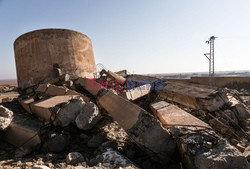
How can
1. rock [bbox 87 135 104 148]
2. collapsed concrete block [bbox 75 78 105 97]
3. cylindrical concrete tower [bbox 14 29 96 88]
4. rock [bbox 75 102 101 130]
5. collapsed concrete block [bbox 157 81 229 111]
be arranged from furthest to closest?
cylindrical concrete tower [bbox 14 29 96 88], collapsed concrete block [bbox 75 78 105 97], collapsed concrete block [bbox 157 81 229 111], rock [bbox 75 102 101 130], rock [bbox 87 135 104 148]

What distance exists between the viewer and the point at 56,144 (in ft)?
8.14

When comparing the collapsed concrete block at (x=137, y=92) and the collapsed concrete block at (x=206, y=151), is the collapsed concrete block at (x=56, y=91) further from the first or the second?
the collapsed concrete block at (x=206, y=151)

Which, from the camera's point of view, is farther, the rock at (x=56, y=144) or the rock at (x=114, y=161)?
the rock at (x=56, y=144)

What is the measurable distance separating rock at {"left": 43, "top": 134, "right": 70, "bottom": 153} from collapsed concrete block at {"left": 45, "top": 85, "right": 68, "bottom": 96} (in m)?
1.56

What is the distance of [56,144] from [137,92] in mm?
2237

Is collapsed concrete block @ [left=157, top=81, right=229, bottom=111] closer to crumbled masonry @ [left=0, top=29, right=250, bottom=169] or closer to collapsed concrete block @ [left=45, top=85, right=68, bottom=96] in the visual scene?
crumbled masonry @ [left=0, top=29, right=250, bottom=169]

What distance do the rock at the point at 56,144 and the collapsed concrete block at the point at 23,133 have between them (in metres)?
0.21

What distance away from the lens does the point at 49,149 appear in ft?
8.02

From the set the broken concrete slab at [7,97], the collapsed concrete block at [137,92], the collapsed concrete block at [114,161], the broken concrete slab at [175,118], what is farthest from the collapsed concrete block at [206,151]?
the broken concrete slab at [7,97]

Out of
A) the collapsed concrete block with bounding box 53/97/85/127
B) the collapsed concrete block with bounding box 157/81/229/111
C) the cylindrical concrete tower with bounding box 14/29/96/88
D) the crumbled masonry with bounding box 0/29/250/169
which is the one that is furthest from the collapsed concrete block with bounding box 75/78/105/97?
the cylindrical concrete tower with bounding box 14/29/96/88

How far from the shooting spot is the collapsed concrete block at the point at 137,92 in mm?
3683

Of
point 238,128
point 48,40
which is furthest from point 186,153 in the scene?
point 48,40

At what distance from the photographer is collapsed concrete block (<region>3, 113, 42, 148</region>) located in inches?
102

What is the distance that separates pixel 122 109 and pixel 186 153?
3.96 ft
